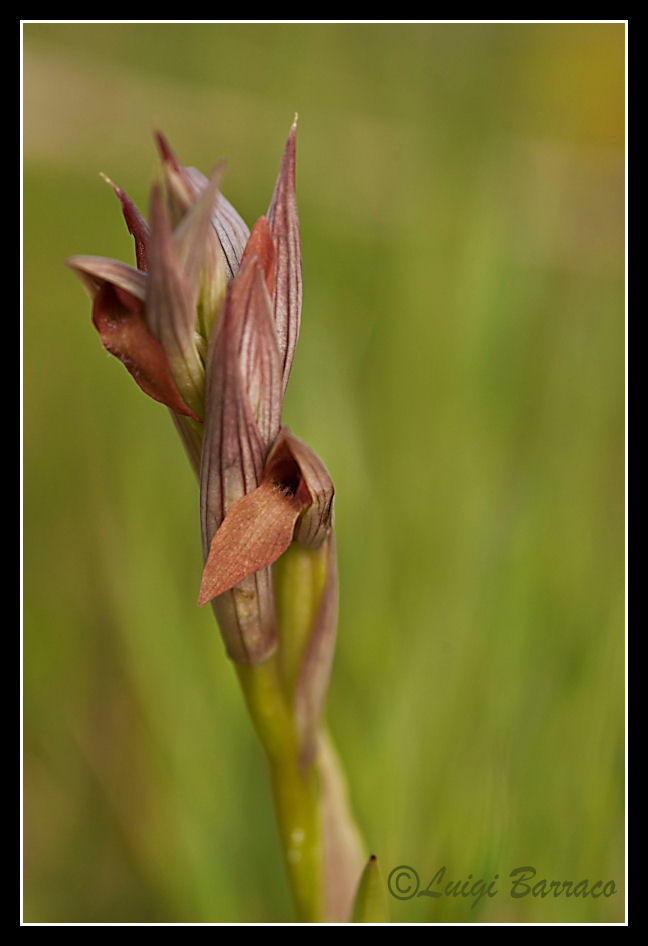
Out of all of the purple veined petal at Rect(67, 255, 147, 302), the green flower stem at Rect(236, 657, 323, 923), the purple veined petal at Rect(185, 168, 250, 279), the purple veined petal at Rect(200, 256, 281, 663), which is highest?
the purple veined petal at Rect(185, 168, 250, 279)

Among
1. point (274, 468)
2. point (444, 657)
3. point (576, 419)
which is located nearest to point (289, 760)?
point (274, 468)

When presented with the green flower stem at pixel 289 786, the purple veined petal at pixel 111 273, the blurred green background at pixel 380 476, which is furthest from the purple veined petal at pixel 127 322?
the blurred green background at pixel 380 476

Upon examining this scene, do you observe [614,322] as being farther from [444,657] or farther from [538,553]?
[444,657]

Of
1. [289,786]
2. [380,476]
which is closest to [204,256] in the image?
[289,786]

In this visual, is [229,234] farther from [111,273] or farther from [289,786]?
[289,786]

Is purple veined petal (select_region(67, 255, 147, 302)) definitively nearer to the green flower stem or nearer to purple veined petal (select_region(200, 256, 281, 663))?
purple veined petal (select_region(200, 256, 281, 663))

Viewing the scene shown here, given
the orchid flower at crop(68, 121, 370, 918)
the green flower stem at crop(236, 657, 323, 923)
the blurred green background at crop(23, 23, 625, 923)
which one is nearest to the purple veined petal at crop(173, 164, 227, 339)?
the orchid flower at crop(68, 121, 370, 918)
